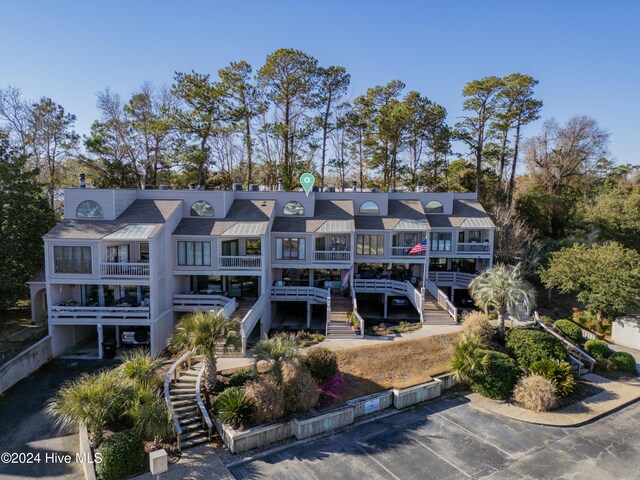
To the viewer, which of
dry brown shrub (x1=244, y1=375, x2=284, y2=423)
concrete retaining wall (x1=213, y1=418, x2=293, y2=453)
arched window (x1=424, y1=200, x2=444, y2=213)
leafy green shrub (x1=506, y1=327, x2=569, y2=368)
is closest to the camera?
concrete retaining wall (x1=213, y1=418, x2=293, y2=453)

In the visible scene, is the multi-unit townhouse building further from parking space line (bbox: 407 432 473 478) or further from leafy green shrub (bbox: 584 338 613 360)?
parking space line (bbox: 407 432 473 478)

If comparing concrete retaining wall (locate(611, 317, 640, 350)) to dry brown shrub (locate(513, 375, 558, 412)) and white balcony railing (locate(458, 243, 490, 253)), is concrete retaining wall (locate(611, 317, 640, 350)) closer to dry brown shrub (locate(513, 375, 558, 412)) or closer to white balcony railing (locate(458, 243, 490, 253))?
white balcony railing (locate(458, 243, 490, 253))

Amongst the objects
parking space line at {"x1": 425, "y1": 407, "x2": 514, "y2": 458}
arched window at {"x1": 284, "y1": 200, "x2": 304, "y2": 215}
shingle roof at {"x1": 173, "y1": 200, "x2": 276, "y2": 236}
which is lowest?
parking space line at {"x1": 425, "y1": 407, "x2": 514, "y2": 458}

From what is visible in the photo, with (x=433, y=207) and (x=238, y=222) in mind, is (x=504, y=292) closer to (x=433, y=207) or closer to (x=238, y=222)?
(x=433, y=207)

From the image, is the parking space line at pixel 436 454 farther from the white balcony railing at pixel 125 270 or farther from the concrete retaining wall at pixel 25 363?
the concrete retaining wall at pixel 25 363

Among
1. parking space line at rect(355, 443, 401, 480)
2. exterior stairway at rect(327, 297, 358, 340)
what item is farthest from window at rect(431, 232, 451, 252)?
parking space line at rect(355, 443, 401, 480)

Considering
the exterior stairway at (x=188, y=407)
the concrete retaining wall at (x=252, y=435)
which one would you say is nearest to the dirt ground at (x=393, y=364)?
the concrete retaining wall at (x=252, y=435)

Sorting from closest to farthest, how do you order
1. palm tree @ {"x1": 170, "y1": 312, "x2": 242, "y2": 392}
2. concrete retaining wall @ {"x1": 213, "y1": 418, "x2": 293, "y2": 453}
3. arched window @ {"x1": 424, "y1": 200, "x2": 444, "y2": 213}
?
concrete retaining wall @ {"x1": 213, "y1": 418, "x2": 293, "y2": 453}
palm tree @ {"x1": 170, "y1": 312, "x2": 242, "y2": 392}
arched window @ {"x1": 424, "y1": 200, "x2": 444, "y2": 213}

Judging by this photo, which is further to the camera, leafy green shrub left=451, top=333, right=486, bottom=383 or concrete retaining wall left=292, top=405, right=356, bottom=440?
leafy green shrub left=451, top=333, right=486, bottom=383

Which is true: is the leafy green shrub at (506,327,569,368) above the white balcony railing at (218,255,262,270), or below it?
below
